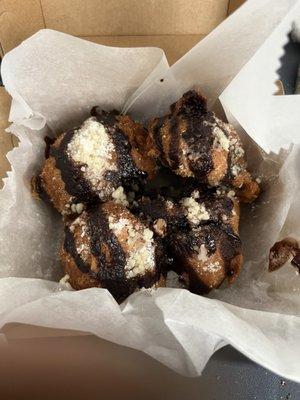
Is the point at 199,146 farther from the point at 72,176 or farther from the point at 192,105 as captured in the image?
the point at 72,176

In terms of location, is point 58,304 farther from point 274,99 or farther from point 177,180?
point 274,99

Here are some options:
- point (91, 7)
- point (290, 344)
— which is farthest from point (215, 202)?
point (91, 7)

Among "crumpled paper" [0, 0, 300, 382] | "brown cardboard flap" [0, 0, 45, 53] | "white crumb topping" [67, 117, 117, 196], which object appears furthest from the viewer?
"brown cardboard flap" [0, 0, 45, 53]

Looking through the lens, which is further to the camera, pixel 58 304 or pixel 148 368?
pixel 148 368

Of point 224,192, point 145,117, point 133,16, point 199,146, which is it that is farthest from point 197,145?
point 133,16

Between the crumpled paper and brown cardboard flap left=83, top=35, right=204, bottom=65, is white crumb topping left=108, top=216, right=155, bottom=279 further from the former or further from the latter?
brown cardboard flap left=83, top=35, right=204, bottom=65

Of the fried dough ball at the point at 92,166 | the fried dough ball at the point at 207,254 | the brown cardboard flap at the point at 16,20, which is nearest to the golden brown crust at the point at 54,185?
the fried dough ball at the point at 92,166

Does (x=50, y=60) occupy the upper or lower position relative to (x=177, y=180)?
upper

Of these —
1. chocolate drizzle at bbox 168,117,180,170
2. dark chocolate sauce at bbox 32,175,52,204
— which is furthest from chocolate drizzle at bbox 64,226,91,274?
chocolate drizzle at bbox 168,117,180,170
